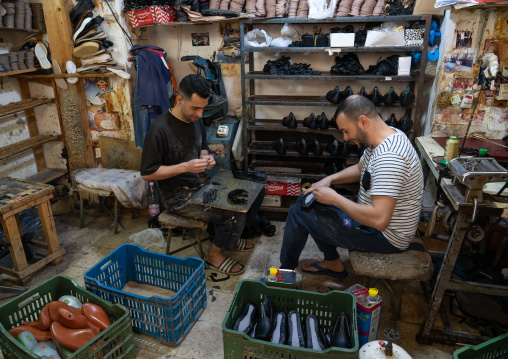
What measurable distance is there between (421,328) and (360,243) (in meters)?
0.73

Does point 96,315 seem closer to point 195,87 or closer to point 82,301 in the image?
point 82,301

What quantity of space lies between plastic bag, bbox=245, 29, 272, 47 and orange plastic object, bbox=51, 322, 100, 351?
314cm

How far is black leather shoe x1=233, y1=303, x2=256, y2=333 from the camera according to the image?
7.37 feet

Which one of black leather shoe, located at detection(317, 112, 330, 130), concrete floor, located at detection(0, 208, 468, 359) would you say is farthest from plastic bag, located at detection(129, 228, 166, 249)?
black leather shoe, located at detection(317, 112, 330, 130)

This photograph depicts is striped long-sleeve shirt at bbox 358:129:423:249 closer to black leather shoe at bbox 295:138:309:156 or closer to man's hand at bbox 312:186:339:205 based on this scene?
man's hand at bbox 312:186:339:205

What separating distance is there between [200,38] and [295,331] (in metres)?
3.69

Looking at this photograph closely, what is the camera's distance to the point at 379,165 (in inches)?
93.4

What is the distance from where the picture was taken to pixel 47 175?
4.77m

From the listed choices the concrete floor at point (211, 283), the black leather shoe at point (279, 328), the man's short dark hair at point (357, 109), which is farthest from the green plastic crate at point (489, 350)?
the man's short dark hair at point (357, 109)

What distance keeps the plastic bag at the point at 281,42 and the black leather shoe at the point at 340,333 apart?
2.88 meters

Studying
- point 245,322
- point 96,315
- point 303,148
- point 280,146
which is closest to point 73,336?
point 96,315

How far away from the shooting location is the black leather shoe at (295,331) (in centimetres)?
218

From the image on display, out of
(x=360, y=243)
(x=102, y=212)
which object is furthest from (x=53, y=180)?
(x=360, y=243)

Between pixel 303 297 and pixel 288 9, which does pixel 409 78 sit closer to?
pixel 288 9
